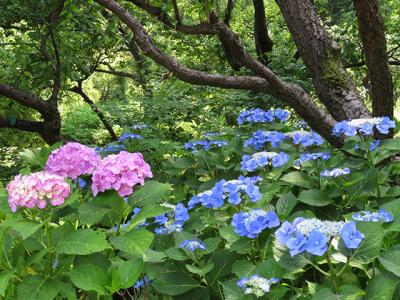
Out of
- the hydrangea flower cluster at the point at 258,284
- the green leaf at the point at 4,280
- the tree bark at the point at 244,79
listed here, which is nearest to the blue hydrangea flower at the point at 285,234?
the hydrangea flower cluster at the point at 258,284

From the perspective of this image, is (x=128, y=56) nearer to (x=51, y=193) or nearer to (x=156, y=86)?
(x=156, y=86)

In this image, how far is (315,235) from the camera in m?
1.13

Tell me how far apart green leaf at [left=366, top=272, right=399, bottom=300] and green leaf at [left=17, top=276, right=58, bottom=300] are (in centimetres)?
87

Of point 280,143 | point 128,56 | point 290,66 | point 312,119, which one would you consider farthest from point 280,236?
point 128,56

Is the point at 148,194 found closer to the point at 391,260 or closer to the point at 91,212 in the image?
the point at 91,212

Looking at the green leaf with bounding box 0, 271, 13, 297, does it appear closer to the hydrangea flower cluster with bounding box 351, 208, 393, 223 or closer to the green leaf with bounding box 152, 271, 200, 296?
the green leaf with bounding box 152, 271, 200, 296

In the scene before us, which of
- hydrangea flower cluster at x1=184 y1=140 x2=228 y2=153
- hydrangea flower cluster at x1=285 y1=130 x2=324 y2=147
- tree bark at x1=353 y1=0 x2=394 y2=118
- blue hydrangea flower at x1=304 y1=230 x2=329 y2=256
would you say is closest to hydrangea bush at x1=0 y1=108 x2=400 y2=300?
blue hydrangea flower at x1=304 y1=230 x2=329 y2=256

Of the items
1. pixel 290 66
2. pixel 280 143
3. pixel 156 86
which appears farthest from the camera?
pixel 156 86

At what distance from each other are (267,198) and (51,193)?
80cm

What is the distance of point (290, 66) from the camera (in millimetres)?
5984

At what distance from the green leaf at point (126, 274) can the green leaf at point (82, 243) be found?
9cm

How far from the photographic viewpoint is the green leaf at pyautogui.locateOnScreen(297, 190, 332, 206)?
6.04 ft

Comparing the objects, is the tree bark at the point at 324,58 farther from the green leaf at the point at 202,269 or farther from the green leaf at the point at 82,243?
the green leaf at the point at 82,243

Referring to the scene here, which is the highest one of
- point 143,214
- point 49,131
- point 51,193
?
point 51,193
